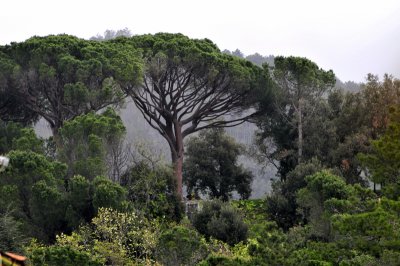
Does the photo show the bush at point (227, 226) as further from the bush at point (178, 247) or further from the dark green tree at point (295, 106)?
the dark green tree at point (295, 106)

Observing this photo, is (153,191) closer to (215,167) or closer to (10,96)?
(215,167)

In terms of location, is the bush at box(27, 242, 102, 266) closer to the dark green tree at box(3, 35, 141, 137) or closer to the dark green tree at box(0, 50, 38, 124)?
the dark green tree at box(3, 35, 141, 137)

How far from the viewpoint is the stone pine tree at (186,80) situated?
37562mm

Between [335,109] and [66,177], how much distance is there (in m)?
17.8

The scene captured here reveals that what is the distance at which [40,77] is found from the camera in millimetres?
34625

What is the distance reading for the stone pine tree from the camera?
37562mm

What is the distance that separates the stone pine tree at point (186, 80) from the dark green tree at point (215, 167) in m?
1.51

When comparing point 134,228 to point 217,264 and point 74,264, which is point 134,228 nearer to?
point 74,264

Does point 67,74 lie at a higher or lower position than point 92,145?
higher

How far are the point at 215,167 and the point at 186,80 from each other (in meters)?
6.68

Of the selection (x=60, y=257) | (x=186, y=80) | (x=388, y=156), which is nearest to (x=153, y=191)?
(x=186, y=80)

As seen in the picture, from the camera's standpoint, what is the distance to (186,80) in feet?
127

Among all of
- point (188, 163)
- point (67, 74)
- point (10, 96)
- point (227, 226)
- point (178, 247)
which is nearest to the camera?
point (178, 247)

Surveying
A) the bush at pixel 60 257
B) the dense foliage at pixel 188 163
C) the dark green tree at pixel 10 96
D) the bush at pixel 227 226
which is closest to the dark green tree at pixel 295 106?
the dense foliage at pixel 188 163
